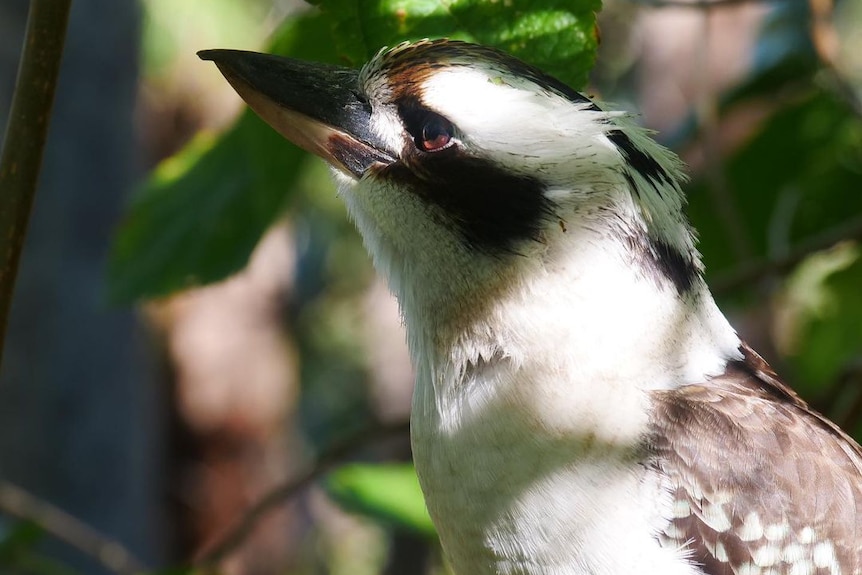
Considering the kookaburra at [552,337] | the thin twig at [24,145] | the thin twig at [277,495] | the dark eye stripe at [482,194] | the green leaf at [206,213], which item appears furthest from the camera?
the thin twig at [277,495]

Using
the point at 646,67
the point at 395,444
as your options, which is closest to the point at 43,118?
the point at 395,444

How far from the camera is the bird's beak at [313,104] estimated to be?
7.02ft

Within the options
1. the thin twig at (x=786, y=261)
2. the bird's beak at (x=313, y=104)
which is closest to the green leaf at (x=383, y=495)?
the thin twig at (x=786, y=261)

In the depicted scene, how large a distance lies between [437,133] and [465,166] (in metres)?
0.08

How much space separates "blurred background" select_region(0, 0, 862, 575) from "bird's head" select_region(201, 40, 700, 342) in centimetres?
51

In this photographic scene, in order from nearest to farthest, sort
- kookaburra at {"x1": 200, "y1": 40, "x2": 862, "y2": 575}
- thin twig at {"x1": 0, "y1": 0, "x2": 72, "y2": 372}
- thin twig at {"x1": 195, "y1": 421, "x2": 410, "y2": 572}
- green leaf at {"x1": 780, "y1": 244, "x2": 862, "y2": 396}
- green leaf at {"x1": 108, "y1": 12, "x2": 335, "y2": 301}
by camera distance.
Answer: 1. thin twig at {"x1": 0, "y1": 0, "x2": 72, "y2": 372}
2. kookaburra at {"x1": 200, "y1": 40, "x2": 862, "y2": 575}
3. green leaf at {"x1": 108, "y1": 12, "x2": 335, "y2": 301}
4. thin twig at {"x1": 195, "y1": 421, "x2": 410, "y2": 572}
5. green leaf at {"x1": 780, "y1": 244, "x2": 862, "y2": 396}

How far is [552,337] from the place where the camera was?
7.04 ft

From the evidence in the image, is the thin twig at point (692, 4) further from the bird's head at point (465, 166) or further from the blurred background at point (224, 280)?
the bird's head at point (465, 166)

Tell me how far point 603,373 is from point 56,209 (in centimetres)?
396

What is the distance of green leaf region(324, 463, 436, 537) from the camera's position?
3367 millimetres

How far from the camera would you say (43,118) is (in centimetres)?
166

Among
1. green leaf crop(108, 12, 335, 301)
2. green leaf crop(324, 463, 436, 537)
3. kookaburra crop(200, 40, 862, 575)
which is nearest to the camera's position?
kookaburra crop(200, 40, 862, 575)

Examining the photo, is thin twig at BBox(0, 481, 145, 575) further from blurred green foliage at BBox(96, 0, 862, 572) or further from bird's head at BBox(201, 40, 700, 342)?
bird's head at BBox(201, 40, 700, 342)

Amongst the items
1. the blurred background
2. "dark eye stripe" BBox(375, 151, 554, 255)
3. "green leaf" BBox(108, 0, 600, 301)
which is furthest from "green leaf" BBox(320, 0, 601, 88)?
the blurred background
